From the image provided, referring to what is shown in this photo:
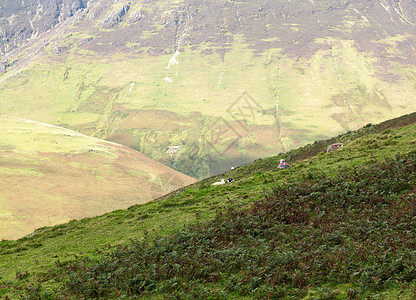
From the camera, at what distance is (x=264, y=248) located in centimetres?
1215

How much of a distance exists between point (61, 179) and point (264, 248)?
97.4 m

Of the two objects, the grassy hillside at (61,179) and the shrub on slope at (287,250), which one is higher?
the shrub on slope at (287,250)

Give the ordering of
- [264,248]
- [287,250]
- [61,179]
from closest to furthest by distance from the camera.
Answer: [287,250] < [264,248] < [61,179]

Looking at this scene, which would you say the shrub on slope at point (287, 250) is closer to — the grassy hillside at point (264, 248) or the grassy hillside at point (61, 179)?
the grassy hillside at point (264, 248)

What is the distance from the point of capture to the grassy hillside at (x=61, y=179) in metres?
72.0

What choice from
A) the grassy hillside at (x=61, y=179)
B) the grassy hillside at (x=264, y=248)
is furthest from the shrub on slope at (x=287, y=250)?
the grassy hillside at (x=61, y=179)

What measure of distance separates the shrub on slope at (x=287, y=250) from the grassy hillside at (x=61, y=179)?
54921 mm

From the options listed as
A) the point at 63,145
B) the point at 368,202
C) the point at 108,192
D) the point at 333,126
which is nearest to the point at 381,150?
the point at 368,202

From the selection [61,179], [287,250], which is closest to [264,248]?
[287,250]

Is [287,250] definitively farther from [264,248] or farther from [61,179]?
[61,179]

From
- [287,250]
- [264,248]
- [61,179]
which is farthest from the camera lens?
[61,179]

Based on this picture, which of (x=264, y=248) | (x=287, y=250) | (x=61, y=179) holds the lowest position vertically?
(x=61, y=179)

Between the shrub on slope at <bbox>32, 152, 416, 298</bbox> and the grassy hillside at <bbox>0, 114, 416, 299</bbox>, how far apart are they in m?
0.04

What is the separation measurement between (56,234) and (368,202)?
2046 cm
